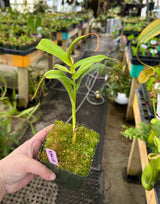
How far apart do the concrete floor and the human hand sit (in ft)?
2.01

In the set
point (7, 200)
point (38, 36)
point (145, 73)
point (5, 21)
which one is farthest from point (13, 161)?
point (5, 21)

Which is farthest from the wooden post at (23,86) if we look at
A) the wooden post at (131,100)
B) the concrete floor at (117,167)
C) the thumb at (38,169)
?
the thumb at (38,169)

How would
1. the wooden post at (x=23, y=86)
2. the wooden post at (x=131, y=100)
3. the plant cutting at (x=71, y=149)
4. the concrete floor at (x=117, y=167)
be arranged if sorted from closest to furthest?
the plant cutting at (x=71, y=149)
the concrete floor at (x=117, y=167)
the wooden post at (x=131, y=100)
the wooden post at (x=23, y=86)

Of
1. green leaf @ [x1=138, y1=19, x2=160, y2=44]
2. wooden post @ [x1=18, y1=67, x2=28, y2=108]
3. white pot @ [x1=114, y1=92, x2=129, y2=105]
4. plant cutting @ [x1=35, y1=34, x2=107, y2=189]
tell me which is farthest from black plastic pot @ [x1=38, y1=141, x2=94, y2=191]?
white pot @ [x1=114, y1=92, x2=129, y2=105]

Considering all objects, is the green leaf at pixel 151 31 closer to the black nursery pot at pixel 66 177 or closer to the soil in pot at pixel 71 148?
the soil in pot at pixel 71 148

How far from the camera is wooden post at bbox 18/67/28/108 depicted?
1.82m

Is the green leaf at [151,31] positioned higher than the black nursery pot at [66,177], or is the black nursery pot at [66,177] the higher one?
the green leaf at [151,31]

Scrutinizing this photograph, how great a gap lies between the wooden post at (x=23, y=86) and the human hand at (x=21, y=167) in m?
1.26

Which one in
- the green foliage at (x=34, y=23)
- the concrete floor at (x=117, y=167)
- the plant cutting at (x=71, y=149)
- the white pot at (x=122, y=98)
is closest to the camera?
the plant cutting at (x=71, y=149)

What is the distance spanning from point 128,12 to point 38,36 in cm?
257

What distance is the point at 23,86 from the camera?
1.88m

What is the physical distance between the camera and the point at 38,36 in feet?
7.20

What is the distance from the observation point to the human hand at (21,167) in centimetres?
61

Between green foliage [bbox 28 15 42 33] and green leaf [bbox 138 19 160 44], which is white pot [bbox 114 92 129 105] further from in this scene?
green leaf [bbox 138 19 160 44]
